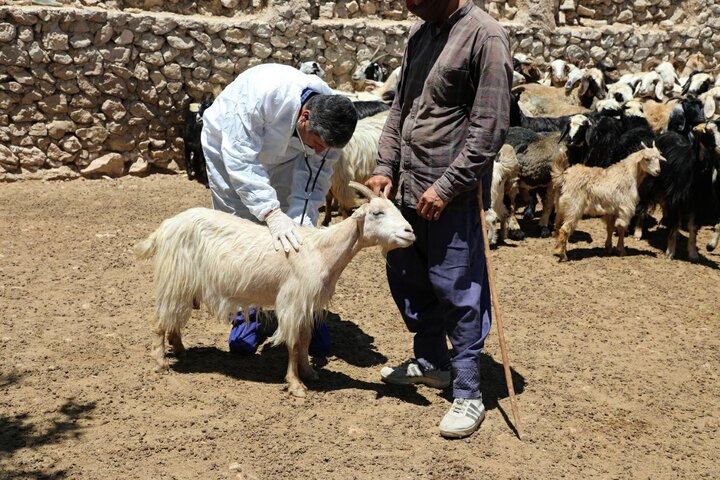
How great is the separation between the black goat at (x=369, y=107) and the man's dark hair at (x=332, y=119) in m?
4.76

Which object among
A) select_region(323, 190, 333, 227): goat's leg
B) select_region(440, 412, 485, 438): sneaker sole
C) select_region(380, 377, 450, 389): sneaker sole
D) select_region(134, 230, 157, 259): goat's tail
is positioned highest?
select_region(134, 230, 157, 259): goat's tail

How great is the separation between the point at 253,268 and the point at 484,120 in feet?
4.76

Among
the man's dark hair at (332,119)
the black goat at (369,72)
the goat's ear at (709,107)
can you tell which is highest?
the man's dark hair at (332,119)

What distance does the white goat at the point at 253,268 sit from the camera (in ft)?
13.6

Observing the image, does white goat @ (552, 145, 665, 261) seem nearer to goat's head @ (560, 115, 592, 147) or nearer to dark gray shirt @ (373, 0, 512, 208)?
goat's head @ (560, 115, 592, 147)

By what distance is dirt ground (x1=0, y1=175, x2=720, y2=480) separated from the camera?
367cm

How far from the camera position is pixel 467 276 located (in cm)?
390

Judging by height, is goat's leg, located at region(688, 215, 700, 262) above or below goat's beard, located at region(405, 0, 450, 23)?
below

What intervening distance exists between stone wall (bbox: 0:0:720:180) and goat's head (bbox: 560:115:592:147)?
13.0ft

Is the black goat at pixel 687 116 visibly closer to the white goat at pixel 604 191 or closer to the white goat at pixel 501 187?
the white goat at pixel 604 191

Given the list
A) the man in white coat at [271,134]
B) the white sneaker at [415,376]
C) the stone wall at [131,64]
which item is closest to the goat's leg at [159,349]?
the man in white coat at [271,134]

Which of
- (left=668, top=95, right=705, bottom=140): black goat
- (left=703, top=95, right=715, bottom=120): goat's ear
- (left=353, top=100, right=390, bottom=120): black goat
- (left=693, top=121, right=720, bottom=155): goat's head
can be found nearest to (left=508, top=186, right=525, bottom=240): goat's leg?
(left=693, top=121, right=720, bottom=155): goat's head

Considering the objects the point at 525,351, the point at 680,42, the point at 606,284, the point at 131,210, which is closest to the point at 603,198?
the point at 606,284

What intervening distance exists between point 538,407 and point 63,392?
8.27ft
